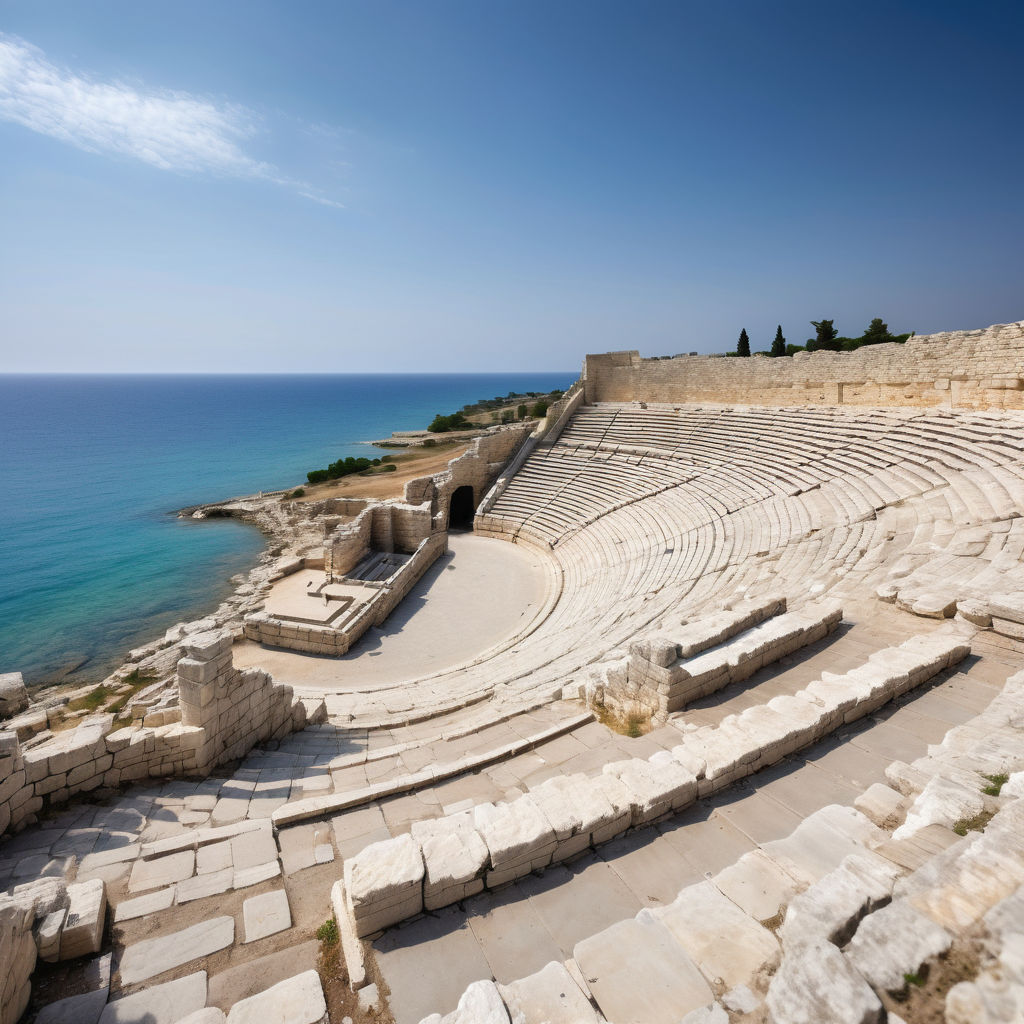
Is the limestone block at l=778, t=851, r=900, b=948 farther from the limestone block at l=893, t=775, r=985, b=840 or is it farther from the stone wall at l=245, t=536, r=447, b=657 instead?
the stone wall at l=245, t=536, r=447, b=657

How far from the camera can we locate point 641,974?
264cm

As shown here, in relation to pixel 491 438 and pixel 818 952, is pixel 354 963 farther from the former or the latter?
pixel 491 438

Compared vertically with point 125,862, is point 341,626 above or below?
below

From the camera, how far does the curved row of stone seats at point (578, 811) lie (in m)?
3.15

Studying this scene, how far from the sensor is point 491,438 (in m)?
24.5

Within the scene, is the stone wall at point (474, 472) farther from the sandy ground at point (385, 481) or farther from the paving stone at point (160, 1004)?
the paving stone at point (160, 1004)

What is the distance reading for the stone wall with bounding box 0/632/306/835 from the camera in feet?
16.2

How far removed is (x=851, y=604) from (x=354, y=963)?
7.27m

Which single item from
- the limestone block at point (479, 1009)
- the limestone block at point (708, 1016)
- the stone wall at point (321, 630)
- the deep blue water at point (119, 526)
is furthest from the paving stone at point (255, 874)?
the deep blue water at point (119, 526)

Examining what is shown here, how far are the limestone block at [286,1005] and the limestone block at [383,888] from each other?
13.3 inches

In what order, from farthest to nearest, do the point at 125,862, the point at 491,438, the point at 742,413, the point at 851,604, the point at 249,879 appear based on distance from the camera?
the point at 491,438, the point at 742,413, the point at 851,604, the point at 125,862, the point at 249,879

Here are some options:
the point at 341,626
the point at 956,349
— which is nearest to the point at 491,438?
the point at 341,626

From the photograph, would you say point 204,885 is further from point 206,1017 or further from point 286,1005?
point 286,1005

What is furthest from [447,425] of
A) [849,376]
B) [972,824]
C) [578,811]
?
[972,824]
